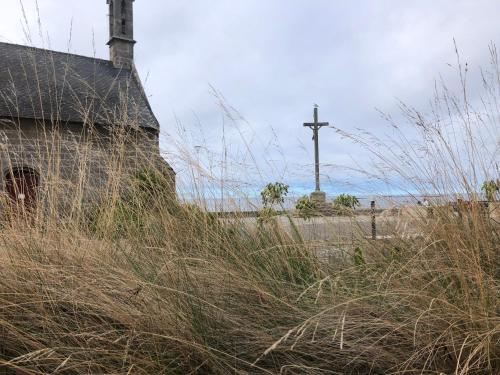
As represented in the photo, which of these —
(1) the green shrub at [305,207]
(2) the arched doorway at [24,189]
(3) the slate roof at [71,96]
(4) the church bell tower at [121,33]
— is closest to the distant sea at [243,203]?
(1) the green shrub at [305,207]

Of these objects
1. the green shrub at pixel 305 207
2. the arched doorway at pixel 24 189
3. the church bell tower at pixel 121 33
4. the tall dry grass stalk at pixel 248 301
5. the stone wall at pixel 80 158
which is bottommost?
the tall dry grass stalk at pixel 248 301

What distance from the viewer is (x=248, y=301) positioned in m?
1.83

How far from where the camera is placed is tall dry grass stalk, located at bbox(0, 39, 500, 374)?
4.92 feet

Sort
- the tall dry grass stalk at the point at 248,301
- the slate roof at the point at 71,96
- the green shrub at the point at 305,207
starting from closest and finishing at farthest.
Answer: the tall dry grass stalk at the point at 248,301 < the green shrub at the point at 305,207 < the slate roof at the point at 71,96

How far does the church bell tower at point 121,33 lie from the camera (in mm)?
23109

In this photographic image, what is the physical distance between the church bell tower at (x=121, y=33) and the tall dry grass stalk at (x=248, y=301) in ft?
72.5

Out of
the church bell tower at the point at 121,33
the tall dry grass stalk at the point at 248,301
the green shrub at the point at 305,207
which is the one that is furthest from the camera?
the church bell tower at the point at 121,33

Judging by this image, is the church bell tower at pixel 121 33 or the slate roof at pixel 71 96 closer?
the slate roof at pixel 71 96

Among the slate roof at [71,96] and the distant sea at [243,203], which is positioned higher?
the slate roof at [71,96]

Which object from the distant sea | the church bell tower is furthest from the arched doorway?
the church bell tower

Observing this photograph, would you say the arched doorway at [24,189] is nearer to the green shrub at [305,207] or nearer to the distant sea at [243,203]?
the distant sea at [243,203]

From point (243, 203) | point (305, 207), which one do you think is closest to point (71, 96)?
point (243, 203)

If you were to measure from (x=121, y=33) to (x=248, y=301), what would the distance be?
23948 millimetres

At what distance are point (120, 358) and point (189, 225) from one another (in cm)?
110
